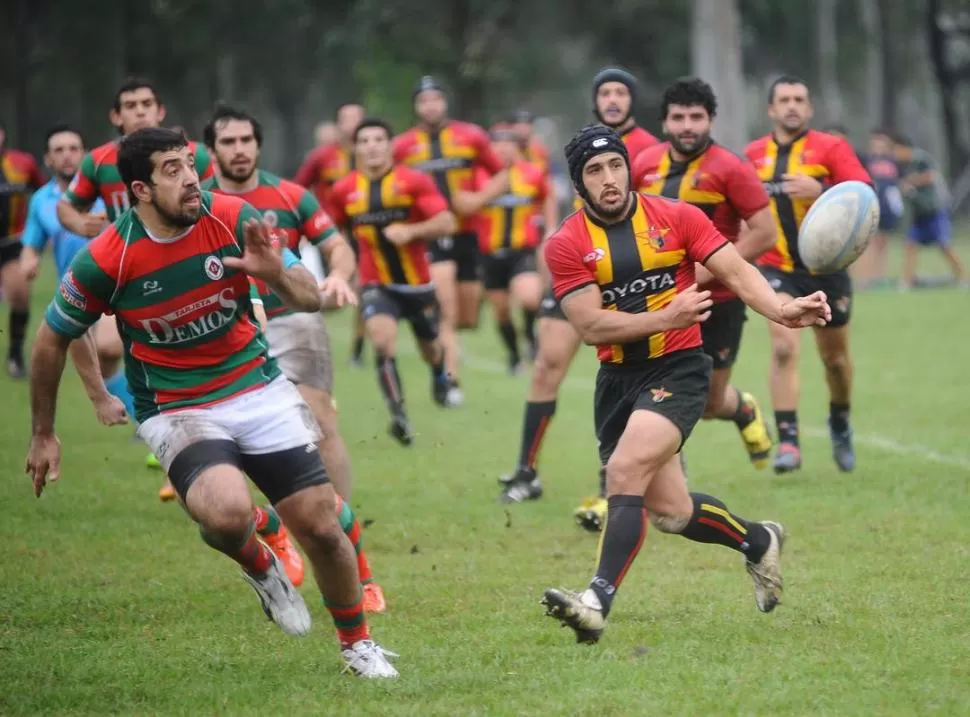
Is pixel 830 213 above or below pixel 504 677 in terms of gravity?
above

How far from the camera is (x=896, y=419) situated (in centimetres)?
1224

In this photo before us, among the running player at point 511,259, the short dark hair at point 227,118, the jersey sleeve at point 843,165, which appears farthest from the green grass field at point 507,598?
the running player at point 511,259

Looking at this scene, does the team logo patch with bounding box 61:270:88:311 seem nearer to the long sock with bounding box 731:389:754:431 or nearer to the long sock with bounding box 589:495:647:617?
the long sock with bounding box 589:495:647:617

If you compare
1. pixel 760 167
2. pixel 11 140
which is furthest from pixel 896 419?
pixel 11 140

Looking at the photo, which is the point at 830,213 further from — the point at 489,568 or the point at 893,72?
the point at 893,72

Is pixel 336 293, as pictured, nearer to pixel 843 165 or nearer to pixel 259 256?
pixel 259 256

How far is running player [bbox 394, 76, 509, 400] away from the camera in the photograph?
1445cm

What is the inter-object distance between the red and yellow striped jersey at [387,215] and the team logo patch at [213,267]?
6.10 meters

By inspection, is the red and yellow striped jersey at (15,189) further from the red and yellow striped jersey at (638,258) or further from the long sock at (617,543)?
the long sock at (617,543)

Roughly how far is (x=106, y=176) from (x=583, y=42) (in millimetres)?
44838

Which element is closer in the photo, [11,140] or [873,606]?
[873,606]

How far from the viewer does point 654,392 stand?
6332 millimetres

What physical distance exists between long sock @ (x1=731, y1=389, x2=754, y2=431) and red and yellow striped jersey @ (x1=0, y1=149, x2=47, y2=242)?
10079mm

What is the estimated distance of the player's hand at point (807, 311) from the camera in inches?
235
